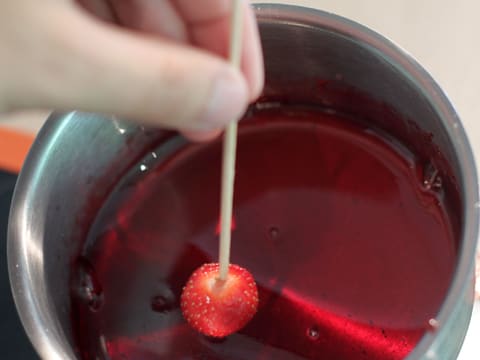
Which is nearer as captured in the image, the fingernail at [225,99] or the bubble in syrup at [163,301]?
the fingernail at [225,99]

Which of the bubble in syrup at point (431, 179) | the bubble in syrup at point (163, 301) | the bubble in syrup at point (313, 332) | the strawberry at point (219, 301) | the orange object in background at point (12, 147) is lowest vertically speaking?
the orange object in background at point (12, 147)

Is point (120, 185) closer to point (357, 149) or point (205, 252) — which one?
point (205, 252)

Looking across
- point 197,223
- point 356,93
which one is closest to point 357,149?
point 356,93

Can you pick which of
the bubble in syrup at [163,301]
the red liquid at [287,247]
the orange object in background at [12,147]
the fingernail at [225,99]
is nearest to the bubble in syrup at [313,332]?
the red liquid at [287,247]

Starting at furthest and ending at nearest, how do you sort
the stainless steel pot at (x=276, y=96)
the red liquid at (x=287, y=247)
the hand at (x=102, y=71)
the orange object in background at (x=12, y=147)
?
the orange object in background at (x=12, y=147), the red liquid at (x=287, y=247), the stainless steel pot at (x=276, y=96), the hand at (x=102, y=71)

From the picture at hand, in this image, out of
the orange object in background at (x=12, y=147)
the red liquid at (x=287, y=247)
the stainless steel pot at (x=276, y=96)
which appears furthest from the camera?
the orange object in background at (x=12, y=147)

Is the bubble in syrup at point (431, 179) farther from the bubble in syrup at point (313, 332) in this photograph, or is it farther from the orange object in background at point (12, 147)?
the orange object in background at point (12, 147)

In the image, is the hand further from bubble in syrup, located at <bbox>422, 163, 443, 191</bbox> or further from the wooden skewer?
bubble in syrup, located at <bbox>422, 163, 443, 191</bbox>
